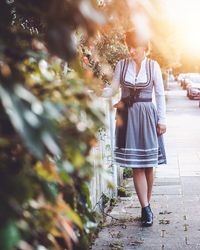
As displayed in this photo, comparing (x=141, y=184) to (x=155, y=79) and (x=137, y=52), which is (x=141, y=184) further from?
(x=137, y=52)

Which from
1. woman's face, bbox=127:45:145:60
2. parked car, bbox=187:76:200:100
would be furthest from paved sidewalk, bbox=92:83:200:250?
parked car, bbox=187:76:200:100

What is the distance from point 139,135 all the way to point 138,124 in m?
0.12

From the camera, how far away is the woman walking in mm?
5703

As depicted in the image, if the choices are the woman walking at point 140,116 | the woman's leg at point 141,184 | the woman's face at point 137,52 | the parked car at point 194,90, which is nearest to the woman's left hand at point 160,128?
the woman walking at point 140,116

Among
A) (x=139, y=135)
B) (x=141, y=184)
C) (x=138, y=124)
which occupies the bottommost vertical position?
(x=141, y=184)

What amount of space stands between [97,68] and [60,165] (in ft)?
18.0

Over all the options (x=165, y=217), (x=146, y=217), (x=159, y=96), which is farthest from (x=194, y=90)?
(x=146, y=217)

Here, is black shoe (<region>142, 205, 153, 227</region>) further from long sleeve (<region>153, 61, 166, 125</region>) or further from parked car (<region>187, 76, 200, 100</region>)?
parked car (<region>187, 76, 200, 100</region>)

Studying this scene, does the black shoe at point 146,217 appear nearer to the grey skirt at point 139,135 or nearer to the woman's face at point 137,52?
the grey skirt at point 139,135

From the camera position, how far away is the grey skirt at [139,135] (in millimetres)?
5703

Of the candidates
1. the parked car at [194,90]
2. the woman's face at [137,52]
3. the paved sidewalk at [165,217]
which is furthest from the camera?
the parked car at [194,90]

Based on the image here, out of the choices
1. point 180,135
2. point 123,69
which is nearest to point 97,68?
point 123,69

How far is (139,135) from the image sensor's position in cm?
575

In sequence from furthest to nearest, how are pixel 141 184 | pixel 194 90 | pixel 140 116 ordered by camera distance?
1. pixel 194 90
2. pixel 141 184
3. pixel 140 116
